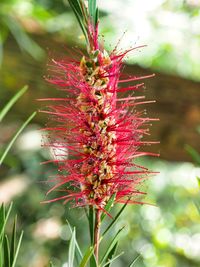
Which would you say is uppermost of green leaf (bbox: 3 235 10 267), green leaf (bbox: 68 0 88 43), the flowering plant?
green leaf (bbox: 68 0 88 43)

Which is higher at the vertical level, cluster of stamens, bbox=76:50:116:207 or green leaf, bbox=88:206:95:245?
cluster of stamens, bbox=76:50:116:207

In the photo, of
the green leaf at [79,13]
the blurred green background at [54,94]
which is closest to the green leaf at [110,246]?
the green leaf at [79,13]

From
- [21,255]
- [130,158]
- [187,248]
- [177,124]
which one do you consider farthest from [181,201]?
[130,158]

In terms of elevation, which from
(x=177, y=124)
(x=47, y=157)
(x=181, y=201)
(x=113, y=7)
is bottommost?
(x=181, y=201)

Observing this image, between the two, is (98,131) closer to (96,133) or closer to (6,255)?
(96,133)

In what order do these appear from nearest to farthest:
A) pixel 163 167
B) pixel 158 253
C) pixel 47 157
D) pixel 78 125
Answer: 1. pixel 78 125
2. pixel 47 157
3. pixel 158 253
4. pixel 163 167

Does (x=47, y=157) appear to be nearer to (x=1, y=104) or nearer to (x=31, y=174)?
(x=31, y=174)

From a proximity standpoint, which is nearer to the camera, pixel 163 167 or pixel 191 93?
pixel 191 93

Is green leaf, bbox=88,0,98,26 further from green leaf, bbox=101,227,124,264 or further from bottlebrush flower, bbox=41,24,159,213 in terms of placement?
green leaf, bbox=101,227,124,264

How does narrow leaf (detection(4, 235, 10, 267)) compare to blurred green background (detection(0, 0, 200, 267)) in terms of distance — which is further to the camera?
blurred green background (detection(0, 0, 200, 267))

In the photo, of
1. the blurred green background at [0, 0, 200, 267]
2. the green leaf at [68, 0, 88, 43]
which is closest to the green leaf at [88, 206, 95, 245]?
the green leaf at [68, 0, 88, 43]

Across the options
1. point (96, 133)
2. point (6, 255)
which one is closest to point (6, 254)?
point (6, 255)
